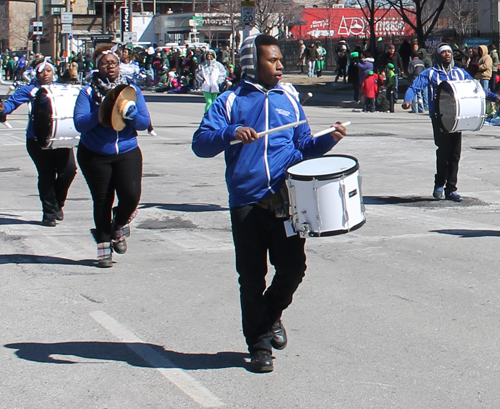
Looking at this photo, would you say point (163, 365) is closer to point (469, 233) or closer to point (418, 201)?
point (469, 233)

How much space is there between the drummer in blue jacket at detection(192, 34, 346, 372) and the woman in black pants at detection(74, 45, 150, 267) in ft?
7.95

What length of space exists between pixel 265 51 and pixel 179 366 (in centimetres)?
182

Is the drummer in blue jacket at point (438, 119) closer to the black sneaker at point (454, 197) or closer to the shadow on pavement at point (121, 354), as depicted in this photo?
the black sneaker at point (454, 197)

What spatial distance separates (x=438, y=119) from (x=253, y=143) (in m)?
6.44

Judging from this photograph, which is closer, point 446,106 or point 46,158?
point 46,158

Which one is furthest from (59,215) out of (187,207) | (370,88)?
(370,88)

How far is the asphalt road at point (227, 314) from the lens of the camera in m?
4.67

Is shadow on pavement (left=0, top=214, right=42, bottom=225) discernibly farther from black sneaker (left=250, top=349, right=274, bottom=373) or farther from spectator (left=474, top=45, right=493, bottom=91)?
spectator (left=474, top=45, right=493, bottom=91)

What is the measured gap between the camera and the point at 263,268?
16.3 feet

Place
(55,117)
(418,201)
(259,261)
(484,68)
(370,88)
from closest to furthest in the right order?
(259,261) < (55,117) < (418,201) < (484,68) < (370,88)

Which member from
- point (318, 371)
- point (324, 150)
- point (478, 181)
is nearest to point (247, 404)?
point (318, 371)

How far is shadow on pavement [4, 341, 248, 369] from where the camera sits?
5102 mm

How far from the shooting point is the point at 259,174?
189 inches

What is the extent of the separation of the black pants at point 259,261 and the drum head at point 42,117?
4.81 metres
